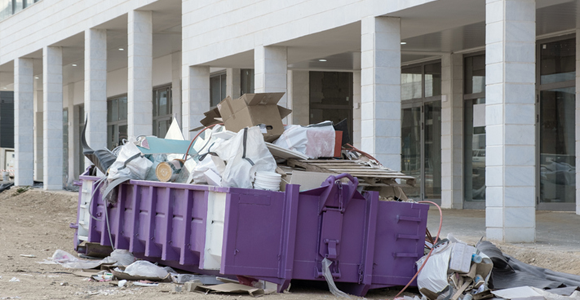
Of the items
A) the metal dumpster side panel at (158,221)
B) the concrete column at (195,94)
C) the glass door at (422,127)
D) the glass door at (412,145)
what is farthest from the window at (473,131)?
the metal dumpster side panel at (158,221)

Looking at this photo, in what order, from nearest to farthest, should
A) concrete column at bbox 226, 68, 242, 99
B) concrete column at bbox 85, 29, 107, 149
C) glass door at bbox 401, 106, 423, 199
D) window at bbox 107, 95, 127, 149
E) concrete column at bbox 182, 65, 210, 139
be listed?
concrete column at bbox 182, 65, 210, 139 → glass door at bbox 401, 106, 423, 199 → concrete column at bbox 85, 29, 107, 149 → concrete column at bbox 226, 68, 242, 99 → window at bbox 107, 95, 127, 149

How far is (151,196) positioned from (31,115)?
20.9 meters

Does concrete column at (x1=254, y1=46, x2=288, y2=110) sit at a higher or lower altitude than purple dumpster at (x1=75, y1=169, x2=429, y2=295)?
higher

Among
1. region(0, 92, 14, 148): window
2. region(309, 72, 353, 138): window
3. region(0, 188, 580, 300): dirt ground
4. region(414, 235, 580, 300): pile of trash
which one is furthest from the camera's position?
region(0, 92, 14, 148): window

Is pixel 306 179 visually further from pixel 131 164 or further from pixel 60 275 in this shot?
pixel 60 275

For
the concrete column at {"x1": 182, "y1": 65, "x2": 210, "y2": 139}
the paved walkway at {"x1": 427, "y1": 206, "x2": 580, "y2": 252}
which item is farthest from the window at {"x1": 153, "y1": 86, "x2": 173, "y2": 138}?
the paved walkway at {"x1": 427, "y1": 206, "x2": 580, "y2": 252}

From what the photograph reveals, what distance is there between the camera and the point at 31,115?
2722 cm

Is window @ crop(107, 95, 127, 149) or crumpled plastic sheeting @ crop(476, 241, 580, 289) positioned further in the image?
window @ crop(107, 95, 127, 149)

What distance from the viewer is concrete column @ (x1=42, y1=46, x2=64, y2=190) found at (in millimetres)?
23828

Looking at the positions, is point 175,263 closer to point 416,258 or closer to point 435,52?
point 416,258

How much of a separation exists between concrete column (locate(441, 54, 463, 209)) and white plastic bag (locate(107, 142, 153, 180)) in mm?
9856

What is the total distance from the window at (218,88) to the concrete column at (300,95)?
262 centimetres

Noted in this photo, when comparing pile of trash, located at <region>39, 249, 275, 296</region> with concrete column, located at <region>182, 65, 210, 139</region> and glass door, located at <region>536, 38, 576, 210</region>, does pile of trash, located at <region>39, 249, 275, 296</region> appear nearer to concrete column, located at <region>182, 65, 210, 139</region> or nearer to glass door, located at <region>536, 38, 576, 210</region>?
concrete column, located at <region>182, 65, 210, 139</region>

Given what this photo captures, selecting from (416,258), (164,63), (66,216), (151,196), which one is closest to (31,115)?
(164,63)
